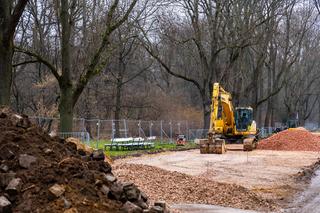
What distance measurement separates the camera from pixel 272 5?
42.3 meters

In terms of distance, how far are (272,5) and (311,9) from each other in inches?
583

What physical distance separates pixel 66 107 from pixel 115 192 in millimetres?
13439

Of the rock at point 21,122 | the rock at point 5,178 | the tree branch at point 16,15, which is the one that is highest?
the tree branch at point 16,15

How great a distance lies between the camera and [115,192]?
25.9ft

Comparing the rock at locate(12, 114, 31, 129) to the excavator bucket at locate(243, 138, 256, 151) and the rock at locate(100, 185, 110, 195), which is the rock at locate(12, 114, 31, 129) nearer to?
the rock at locate(100, 185, 110, 195)

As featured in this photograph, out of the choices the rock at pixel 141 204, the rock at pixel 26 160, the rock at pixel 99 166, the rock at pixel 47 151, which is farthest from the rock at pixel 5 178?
the rock at pixel 141 204

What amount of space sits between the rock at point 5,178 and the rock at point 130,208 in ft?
5.30

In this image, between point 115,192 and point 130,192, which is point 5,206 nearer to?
point 115,192

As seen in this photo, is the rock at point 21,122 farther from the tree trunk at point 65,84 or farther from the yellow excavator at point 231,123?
the yellow excavator at point 231,123

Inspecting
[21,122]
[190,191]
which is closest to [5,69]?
[190,191]

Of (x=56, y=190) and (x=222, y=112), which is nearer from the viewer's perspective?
(x=56, y=190)

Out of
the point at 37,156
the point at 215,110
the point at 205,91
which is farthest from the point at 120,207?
the point at 205,91

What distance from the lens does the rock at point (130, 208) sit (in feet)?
24.6

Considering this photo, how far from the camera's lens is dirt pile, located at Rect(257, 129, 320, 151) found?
3525cm
